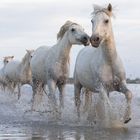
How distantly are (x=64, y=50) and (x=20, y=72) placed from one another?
8.42 metres

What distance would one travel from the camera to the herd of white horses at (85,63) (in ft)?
32.2

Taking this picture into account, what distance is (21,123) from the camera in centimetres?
1079

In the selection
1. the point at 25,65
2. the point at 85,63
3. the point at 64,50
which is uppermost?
the point at 64,50

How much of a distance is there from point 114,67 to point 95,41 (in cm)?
83

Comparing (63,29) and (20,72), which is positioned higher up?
(63,29)

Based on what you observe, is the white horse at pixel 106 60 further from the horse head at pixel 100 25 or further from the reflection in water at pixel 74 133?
the reflection in water at pixel 74 133

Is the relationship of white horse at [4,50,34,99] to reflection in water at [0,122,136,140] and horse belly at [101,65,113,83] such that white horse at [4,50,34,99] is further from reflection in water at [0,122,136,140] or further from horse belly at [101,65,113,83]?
reflection in water at [0,122,136,140]

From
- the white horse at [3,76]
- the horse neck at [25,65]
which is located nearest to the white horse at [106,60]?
the horse neck at [25,65]

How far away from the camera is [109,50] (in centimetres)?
1007

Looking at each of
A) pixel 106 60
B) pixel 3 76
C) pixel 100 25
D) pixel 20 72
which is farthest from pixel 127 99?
pixel 3 76

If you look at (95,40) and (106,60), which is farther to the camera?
(106,60)

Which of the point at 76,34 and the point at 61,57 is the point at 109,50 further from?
the point at 61,57

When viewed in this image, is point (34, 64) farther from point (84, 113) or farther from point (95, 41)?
point (95, 41)

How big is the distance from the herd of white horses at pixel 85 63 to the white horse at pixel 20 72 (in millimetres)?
4721
